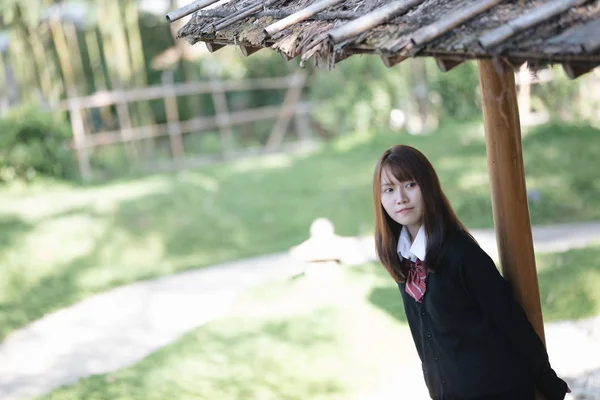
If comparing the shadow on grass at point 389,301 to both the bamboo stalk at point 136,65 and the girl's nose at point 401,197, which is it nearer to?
the girl's nose at point 401,197

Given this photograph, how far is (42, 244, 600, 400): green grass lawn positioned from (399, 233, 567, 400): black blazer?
183 centimetres

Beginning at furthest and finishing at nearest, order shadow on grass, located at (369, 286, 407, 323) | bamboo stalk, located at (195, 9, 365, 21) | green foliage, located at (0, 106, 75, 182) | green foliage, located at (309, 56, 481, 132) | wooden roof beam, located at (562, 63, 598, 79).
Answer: green foliage, located at (309, 56, 481, 132)
green foliage, located at (0, 106, 75, 182)
shadow on grass, located at (369, 286, 407, 323)
bamboo stalk, located at (195, 9, 365, 21)
wooden roof beam, located at (562, 63, 598, 79)

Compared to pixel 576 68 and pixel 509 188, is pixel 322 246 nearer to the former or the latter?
pixel 509 188

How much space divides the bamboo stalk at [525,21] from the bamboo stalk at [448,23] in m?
0.13

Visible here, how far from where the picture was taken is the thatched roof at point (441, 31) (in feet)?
6.38

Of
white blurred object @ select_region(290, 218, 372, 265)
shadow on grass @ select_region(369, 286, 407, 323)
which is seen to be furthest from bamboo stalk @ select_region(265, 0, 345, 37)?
white blurred object @ select_region(290, 218, 372, 265)

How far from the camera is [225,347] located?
208 inches

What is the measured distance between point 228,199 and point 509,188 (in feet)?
23.2

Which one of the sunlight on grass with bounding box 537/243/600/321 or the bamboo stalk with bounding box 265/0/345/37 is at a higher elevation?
the bamboo stalk with bounding box 265/0/345/37

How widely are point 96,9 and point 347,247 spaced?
8547 millimetres

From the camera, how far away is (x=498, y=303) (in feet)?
8.34

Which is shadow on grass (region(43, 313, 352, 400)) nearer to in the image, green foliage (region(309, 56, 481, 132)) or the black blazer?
the black blazer

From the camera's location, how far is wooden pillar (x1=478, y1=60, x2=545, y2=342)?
2738 mm

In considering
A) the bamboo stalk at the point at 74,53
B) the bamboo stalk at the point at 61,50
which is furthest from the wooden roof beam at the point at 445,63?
the bamboo stalk at the point at 74,53
